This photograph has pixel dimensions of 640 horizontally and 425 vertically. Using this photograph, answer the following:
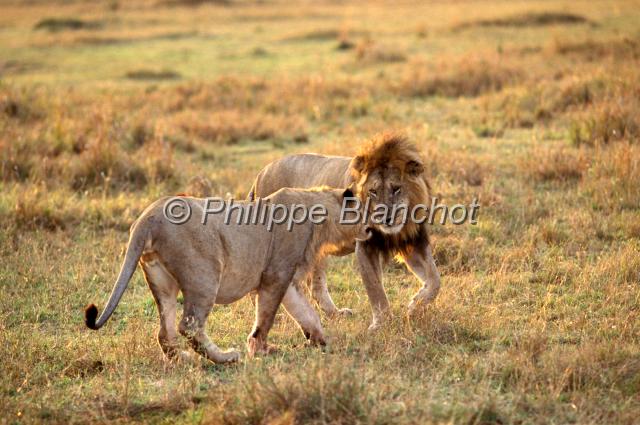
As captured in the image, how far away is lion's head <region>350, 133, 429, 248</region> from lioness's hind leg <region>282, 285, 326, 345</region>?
0.63 meters

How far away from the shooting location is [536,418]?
147 inches

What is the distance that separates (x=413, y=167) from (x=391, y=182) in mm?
188

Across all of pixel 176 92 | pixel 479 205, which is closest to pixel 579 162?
pixel 479 205

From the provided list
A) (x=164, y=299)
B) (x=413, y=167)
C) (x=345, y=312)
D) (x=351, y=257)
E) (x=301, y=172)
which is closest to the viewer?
(x=164, y=299)

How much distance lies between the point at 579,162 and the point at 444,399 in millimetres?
4880

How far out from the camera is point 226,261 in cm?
466

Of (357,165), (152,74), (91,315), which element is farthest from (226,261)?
(152,74)

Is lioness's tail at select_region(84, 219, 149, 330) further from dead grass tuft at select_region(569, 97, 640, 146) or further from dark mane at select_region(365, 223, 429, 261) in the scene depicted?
dead grass tuft at select_region(569, 97, 640, 146)

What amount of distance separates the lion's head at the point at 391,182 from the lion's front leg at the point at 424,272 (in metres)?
0.20

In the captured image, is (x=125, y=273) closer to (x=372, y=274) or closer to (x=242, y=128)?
(x=372, y=274)

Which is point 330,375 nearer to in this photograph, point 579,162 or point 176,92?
point 579,162

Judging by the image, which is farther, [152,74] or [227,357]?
[152,74]

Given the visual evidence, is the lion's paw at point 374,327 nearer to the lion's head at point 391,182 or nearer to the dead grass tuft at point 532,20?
the lion's head at point 391,182

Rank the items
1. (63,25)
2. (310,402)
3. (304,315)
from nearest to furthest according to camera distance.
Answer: (310,402) < (304,315) < (63,25)
